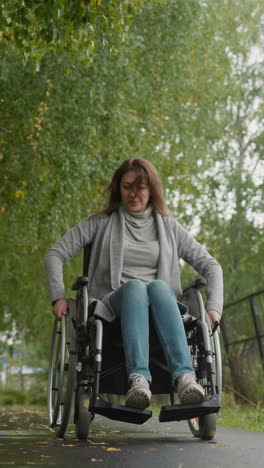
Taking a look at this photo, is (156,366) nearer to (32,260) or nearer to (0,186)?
(0,186)

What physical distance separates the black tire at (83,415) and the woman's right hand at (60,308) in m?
0.46

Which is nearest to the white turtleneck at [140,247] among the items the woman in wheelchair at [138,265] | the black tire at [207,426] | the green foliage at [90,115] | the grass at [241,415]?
the woman in wheelchair at [138,265]

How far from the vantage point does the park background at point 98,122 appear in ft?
29.1

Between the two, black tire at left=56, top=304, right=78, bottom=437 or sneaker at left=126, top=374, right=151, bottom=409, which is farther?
black tire at left=56, top=304, right=78, bottom=437

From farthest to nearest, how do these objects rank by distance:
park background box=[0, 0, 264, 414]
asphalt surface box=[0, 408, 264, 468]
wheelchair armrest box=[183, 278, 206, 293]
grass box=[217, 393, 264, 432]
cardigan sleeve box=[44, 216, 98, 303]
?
park background box=[0, 0, 264, 414]
grass box=[217, 393, 264, 432]
cardigan sleeve box=[44, 216, 98, 303]
wheelchair armrest box=[183, 278, 206, 293]
asphalt surface box=[0, 408, 264, 468]

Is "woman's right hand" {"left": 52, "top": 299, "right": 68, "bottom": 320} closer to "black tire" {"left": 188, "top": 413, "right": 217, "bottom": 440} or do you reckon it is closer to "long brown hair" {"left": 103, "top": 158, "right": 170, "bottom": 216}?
"long brown hair" {"left": 103, "top": 158, "right": 170, "bottom": 216}

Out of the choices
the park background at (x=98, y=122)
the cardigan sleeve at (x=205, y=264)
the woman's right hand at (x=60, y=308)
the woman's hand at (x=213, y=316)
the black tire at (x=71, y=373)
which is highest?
the park background at (x=98, y=122)

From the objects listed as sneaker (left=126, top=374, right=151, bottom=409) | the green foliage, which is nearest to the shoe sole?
sneaker (left=126, top=374, right=151, bottom=409)

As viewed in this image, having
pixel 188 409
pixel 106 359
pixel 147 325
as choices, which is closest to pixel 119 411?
pixel 188 409

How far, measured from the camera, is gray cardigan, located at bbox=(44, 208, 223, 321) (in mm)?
4895

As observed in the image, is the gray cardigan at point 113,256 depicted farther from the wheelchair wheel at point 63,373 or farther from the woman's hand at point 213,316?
the wheelchair wheel at point 63,373

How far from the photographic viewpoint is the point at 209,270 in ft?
16.6

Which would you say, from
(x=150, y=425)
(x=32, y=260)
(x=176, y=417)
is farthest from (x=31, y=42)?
(x=32, y=260)

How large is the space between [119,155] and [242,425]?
5.93 m
